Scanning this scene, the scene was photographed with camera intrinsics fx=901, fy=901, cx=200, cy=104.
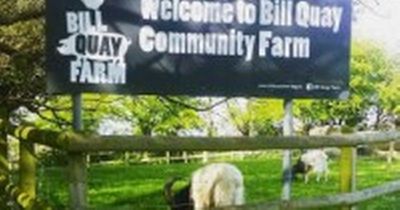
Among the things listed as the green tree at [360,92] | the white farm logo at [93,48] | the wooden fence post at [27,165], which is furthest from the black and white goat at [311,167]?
the green tree at [360,92]

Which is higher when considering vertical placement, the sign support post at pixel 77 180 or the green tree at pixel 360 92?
the sign support post at pixel 77 180

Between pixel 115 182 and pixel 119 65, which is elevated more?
pixel 119 65

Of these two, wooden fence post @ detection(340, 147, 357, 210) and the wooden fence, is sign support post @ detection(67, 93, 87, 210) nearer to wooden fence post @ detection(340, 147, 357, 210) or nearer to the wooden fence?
the wooden fence

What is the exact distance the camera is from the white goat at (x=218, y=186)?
8.91m

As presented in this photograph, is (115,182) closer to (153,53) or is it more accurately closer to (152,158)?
(152,158)

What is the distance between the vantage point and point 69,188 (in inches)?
185

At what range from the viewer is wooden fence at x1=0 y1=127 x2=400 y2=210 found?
466cm

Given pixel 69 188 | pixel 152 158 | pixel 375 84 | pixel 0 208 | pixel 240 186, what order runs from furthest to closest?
pixel 375 84, pixel 152 158, pixel 240 186, pixel 0 208, pixel 69 188

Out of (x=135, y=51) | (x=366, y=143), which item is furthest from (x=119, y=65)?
(x=366, y=143)

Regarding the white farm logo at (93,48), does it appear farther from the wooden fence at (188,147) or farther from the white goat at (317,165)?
the white goat at (317,165)

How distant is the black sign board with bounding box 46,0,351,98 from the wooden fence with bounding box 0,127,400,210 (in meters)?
0.45

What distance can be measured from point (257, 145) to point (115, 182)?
15030 mm

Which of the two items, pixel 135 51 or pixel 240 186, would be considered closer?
pixel 135 51

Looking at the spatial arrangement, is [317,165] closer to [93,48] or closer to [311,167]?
[311,167]
